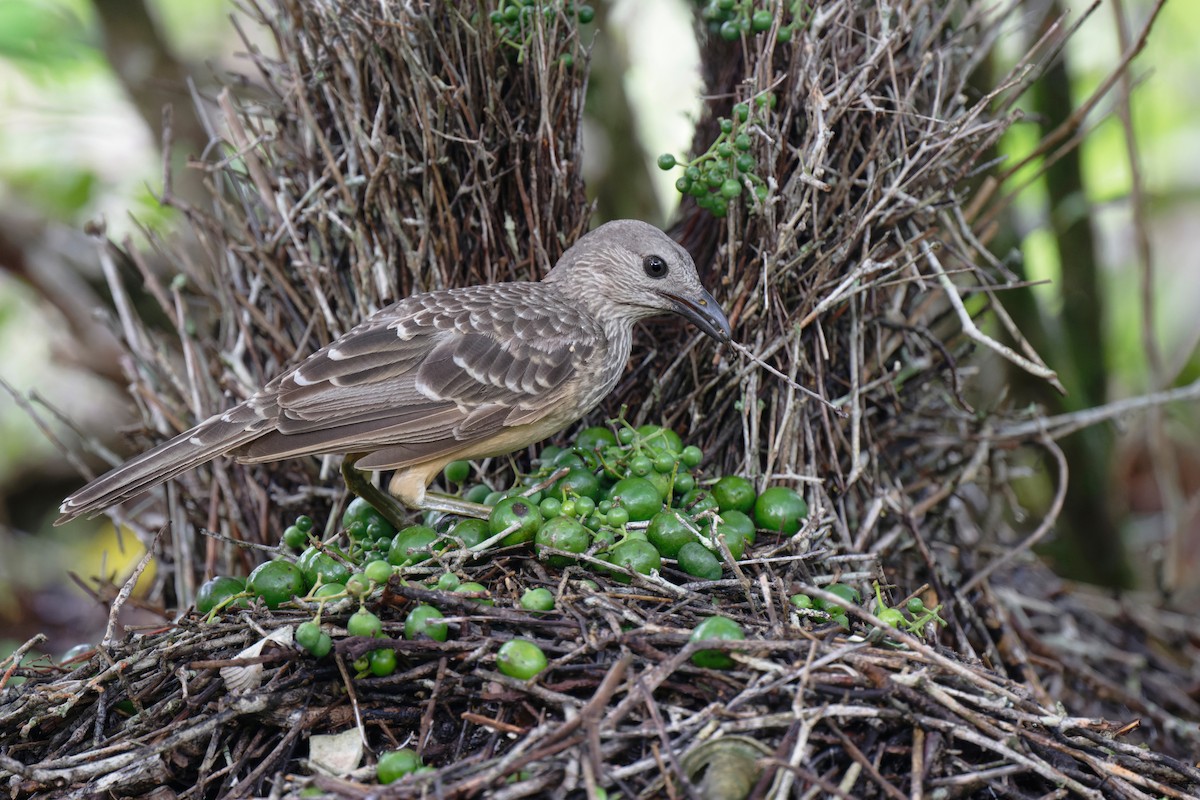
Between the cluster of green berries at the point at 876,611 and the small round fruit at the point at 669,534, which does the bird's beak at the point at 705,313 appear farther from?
the cluster of green berries at the point at 876,611

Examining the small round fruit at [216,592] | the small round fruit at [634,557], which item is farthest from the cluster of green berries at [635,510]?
the small round fruit at [216,592]

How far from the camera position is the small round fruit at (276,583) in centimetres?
233

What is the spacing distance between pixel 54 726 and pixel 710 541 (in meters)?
1.54


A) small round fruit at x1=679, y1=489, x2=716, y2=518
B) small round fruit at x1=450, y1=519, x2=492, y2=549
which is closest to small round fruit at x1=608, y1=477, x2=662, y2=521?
small round fruit at x1=679, y1=489, x2=716, y2=518

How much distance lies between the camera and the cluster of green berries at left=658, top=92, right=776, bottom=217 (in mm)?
2664

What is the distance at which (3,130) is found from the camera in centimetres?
518

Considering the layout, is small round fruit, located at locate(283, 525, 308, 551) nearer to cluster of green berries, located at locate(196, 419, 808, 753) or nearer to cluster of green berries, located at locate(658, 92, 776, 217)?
cluster of green berries, located at locate(196, 419, 808, 753)

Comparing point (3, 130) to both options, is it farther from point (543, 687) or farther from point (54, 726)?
point (543, 687)

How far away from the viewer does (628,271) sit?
2.98 m

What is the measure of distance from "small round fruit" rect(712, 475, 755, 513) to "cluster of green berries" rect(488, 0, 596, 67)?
130 cm

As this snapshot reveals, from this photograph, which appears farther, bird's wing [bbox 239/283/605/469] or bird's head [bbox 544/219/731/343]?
bird's head [bbox 544/219/731/343]

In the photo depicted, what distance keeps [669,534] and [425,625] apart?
25.0 inches

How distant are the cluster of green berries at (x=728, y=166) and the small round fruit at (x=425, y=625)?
4.34 ft

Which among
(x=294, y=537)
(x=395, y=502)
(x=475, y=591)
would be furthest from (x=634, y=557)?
(x=294, y=537)
